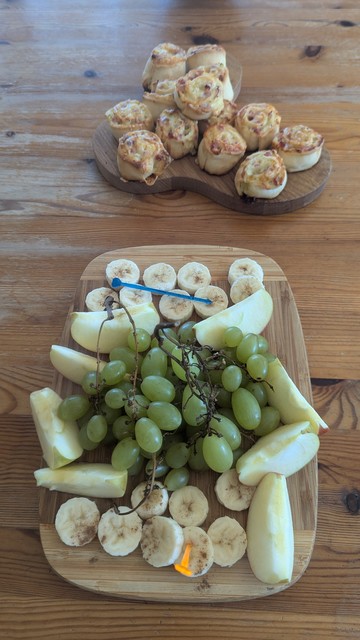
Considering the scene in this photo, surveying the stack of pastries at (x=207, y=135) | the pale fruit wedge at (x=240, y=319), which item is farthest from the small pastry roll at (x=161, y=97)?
the pale fruit wedge at (x=240, y=319)

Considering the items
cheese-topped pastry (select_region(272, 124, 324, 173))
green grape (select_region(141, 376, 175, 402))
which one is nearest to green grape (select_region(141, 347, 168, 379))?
green grape (select_region(141, 376, 175, 402))

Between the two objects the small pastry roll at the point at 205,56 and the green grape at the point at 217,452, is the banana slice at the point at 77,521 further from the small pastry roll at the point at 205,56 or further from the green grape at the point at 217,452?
the small pastry roll at the point at 205,56

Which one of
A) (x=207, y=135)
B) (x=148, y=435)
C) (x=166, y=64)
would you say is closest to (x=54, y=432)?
(x=148, y=435)

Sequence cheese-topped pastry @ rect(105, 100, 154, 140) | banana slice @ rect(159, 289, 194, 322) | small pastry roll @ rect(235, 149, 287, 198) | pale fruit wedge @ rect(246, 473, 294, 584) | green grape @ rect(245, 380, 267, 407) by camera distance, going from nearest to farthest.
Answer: pale fruit wedge @ rect(246, 473, 294, 584) < green grape @ rect(245, 380, 267, 407) < banana slice @ rect(159, 289, 194, 322) < small pastry roll @ rect(235, 149, 287, 198) < cheese-topped pastry @ rect(105, 100, 154, 140)

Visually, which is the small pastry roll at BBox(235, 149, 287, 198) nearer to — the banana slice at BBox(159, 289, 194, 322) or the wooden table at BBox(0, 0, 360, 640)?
the wooden table at BBox(0, 0, 360, 640)

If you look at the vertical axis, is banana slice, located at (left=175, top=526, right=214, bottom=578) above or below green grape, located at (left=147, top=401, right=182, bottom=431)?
below

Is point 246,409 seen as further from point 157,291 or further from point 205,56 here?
point 205,56

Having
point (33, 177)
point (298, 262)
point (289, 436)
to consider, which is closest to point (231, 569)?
point (289, 436)
